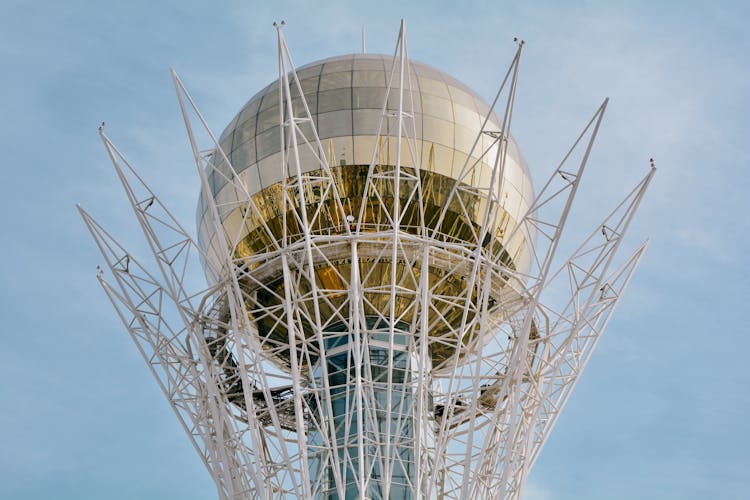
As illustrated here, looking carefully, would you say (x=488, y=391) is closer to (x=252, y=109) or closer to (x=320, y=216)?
(x=320, y=216)

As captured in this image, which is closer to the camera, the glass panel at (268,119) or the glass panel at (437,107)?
the glass panel at (437,107)

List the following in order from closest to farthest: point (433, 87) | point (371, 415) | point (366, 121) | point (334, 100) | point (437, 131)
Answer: point (371, 415) < point (366, 121) < point (437, 131) < point (334, 100) < point (433, 87)

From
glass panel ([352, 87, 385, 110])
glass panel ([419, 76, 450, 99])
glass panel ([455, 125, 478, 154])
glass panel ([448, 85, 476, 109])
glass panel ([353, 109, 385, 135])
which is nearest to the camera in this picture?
glass panel ([353, 109, 385, 135])

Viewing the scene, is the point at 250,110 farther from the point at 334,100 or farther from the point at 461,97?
the point at 461,97

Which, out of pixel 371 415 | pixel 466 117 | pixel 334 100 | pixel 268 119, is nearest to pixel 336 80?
pixel 334 100

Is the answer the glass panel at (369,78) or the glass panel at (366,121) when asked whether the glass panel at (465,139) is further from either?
the glass panel at (369,78)

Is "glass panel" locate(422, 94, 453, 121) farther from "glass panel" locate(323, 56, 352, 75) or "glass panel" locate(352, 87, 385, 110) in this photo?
"glass panel" locate(323, 56, 352, 75)

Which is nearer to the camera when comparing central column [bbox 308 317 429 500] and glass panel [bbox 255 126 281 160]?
central column [bbox 308 317 429 500]

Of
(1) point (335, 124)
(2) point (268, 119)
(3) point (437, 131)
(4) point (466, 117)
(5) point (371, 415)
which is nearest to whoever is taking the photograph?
(5) point (371, 415)

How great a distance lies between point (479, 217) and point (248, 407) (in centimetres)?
821

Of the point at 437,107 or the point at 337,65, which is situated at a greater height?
the point at 337,65

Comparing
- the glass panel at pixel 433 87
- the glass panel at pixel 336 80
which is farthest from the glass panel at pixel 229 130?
the glass panel at pixel 433 87

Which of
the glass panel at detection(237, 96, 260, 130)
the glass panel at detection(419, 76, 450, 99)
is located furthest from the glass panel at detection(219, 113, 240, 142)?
the glass panel at detection(419, 76, 450, 99)

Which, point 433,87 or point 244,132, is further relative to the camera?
point 433,87
